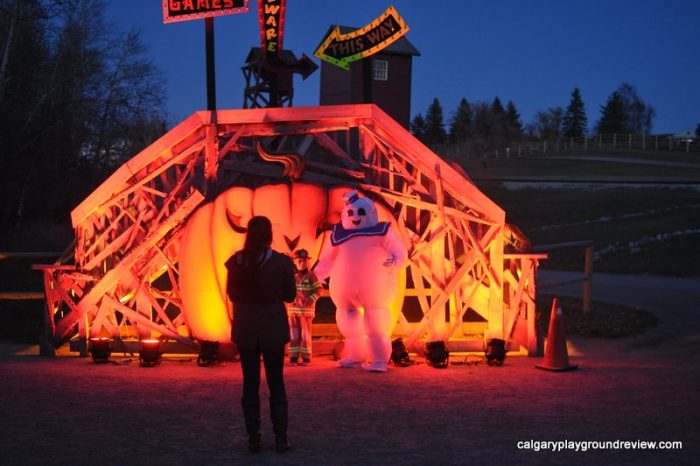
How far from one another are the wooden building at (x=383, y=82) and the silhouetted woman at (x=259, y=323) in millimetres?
35567

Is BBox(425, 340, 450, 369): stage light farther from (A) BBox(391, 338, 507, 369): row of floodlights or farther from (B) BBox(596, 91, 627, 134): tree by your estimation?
(B) BBox(596, 91, 627, 134): tree

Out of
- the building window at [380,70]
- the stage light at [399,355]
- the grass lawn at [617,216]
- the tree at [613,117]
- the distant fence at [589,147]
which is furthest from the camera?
the tree at [613,117]

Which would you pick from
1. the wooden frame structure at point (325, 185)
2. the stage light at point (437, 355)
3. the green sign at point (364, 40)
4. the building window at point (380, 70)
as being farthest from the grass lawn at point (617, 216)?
the stage light at point (437, 355)

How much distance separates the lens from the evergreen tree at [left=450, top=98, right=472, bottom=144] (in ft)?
354

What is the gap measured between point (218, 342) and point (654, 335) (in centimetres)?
822

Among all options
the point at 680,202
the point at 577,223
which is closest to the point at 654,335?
the point at 577,223

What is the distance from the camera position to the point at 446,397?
916cm

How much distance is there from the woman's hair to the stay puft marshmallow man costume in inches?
168

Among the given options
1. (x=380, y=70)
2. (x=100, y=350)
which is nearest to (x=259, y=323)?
(x=100, y=350)

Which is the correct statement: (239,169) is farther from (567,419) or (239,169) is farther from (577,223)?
(577,223)

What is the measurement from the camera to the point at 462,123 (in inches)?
4291

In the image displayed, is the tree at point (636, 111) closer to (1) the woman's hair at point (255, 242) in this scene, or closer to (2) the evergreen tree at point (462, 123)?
(2) the evergreen tree at point (462, 123)

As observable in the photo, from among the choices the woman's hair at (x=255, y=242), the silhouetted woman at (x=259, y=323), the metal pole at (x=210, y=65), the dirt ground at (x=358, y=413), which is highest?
the metal pole at (x=210, y=65)

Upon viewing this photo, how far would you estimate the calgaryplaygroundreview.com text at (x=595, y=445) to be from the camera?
7008 millimetres
